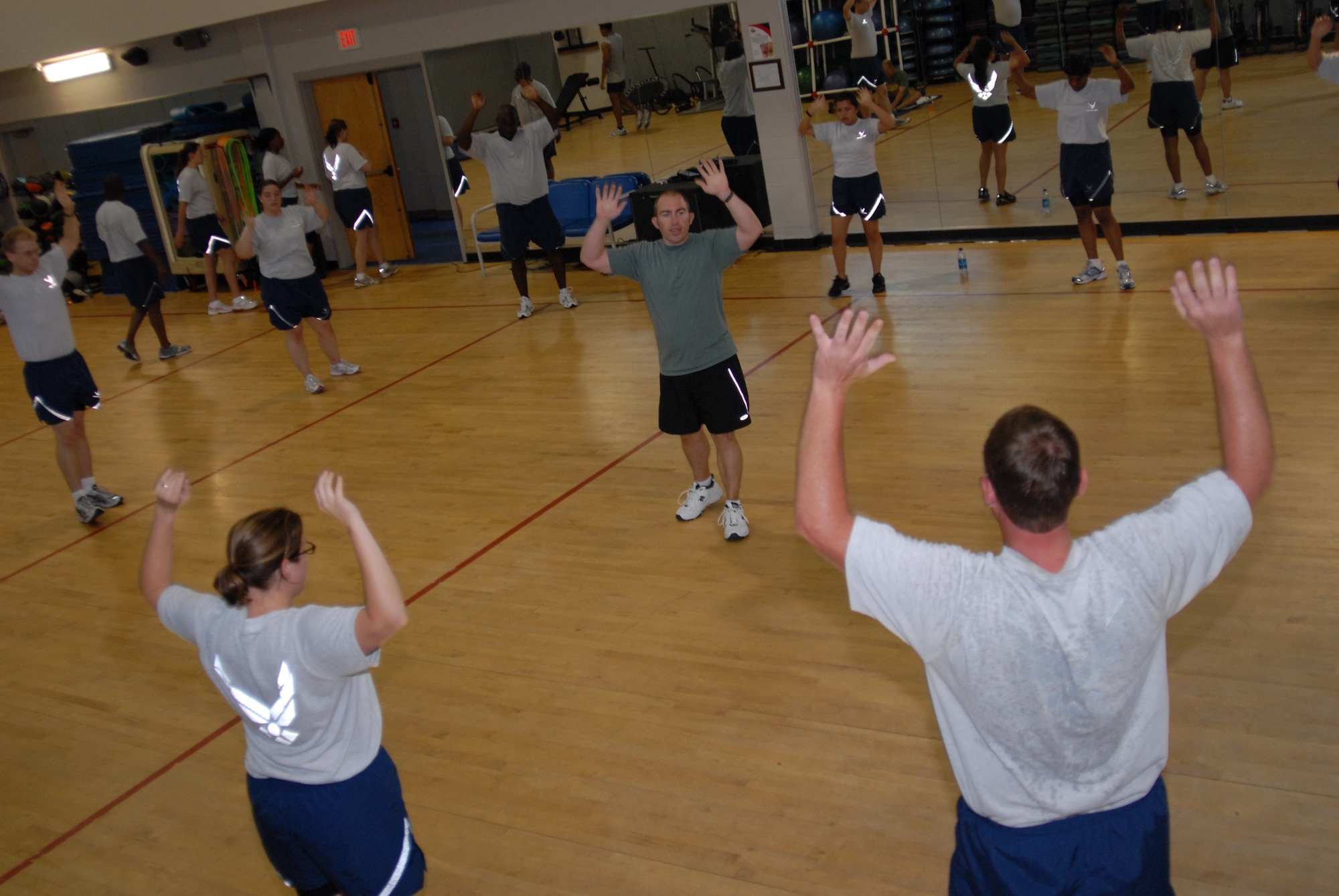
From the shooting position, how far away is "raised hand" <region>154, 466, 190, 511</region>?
8.41ft

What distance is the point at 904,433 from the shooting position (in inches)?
236

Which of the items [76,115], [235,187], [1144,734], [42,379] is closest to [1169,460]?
[1144,734]

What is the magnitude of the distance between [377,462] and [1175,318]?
16.0ft

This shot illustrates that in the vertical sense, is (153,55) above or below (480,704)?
above

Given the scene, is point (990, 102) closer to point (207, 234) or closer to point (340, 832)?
point (207, 234)

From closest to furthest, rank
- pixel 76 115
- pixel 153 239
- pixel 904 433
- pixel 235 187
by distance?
pixel 904 433
pixel 235 187
pixel 153 239
pixel 76 115

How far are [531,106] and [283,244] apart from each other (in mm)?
3648

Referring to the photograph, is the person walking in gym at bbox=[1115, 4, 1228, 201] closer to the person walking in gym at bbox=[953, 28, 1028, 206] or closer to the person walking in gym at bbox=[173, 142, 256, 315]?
the person walking in gym at bbox=[953, 28, 1028, 206]

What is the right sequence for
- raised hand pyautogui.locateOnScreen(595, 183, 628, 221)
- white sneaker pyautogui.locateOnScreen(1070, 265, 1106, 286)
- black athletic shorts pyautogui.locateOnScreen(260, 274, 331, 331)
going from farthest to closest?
black athletic shorts pyautogui.locateOnScreen(260, 274, 331, 331) → white sneaker pyautogui.locateOnScreen(1070, 265, 1106, 286) → raised hand pyautogui.locateOnScreen(595, 183, 628, 221)

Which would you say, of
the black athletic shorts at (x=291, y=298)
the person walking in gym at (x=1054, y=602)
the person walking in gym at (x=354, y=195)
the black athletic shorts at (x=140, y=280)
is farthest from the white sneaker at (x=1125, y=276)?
the black athletic shorts at (x=140, y=280)

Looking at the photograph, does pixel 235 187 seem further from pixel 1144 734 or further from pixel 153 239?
pixel 1144 734

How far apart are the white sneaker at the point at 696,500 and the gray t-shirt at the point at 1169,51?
5.53 metres

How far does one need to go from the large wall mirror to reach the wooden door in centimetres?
514

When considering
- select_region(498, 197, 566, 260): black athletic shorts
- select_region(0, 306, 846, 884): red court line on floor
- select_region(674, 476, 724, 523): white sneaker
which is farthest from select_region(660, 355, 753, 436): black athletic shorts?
select_region(498, 197, 566, 260): black athletic shorts
